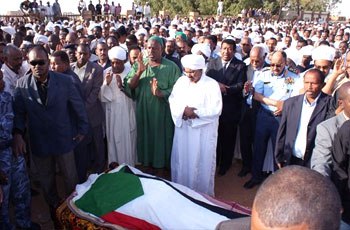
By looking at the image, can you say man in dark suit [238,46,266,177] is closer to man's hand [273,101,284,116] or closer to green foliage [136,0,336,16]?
man's hand [273,101,284,116]

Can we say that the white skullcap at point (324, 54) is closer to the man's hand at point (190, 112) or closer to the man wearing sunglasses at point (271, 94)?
the man wearing sunglasses at point (271, 94)

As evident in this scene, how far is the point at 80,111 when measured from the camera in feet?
12.0

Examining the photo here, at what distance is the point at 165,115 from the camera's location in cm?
474

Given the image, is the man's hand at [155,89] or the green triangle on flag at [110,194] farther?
the man's hand at [155,89]

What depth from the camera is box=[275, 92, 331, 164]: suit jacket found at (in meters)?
3.54

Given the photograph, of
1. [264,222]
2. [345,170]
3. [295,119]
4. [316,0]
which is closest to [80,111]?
[295,119]

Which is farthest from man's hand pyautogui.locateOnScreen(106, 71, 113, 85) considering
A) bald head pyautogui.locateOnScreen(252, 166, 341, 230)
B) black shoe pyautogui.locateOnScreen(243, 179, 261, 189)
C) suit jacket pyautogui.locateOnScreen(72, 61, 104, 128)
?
bald head pyautogui.locateOnScreen(252, 166, 341, 230)

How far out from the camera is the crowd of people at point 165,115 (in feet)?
11.0

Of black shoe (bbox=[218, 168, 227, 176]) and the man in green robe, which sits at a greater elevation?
the man in green robe

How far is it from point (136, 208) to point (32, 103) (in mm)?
1450

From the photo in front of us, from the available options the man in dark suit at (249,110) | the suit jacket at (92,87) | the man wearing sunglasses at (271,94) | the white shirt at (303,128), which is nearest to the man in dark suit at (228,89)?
the man in dark suit at (249,110)

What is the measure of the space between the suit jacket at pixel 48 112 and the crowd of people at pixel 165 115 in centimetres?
1

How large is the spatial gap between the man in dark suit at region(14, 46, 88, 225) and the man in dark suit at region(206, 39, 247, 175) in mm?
2127

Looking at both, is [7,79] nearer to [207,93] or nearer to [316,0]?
[207,93]
